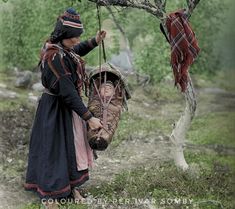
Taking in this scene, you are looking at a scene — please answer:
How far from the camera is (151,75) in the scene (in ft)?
33.7

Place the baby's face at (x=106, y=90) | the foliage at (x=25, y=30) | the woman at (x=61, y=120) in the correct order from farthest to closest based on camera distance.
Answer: the foliage at (x=25, y=30) → the baby's face at (x=106, y=90) → the woman at (x=61, y=120)

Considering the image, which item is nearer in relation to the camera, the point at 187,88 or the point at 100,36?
the point at 100,36

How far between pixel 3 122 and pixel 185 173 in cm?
306

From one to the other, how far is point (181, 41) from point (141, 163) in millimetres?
A: 1868

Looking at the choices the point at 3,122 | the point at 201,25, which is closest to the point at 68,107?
the point at 3,122

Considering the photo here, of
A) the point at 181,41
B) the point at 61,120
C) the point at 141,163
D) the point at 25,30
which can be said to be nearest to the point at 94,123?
the point at 61,120

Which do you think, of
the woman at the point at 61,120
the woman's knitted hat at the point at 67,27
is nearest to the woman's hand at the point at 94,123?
the woman at the point at 61,120

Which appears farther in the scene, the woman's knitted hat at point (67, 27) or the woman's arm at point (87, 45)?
the woman's arm at point (87, 45)

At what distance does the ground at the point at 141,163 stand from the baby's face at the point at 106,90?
0.94 metres

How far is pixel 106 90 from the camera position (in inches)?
169

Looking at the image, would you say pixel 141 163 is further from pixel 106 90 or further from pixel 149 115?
pixel 149 115

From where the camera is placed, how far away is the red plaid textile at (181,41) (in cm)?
404

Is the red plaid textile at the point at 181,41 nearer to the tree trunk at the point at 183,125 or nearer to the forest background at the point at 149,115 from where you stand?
the tree trunk at the point at 183,125

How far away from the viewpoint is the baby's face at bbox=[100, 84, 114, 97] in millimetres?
4281
